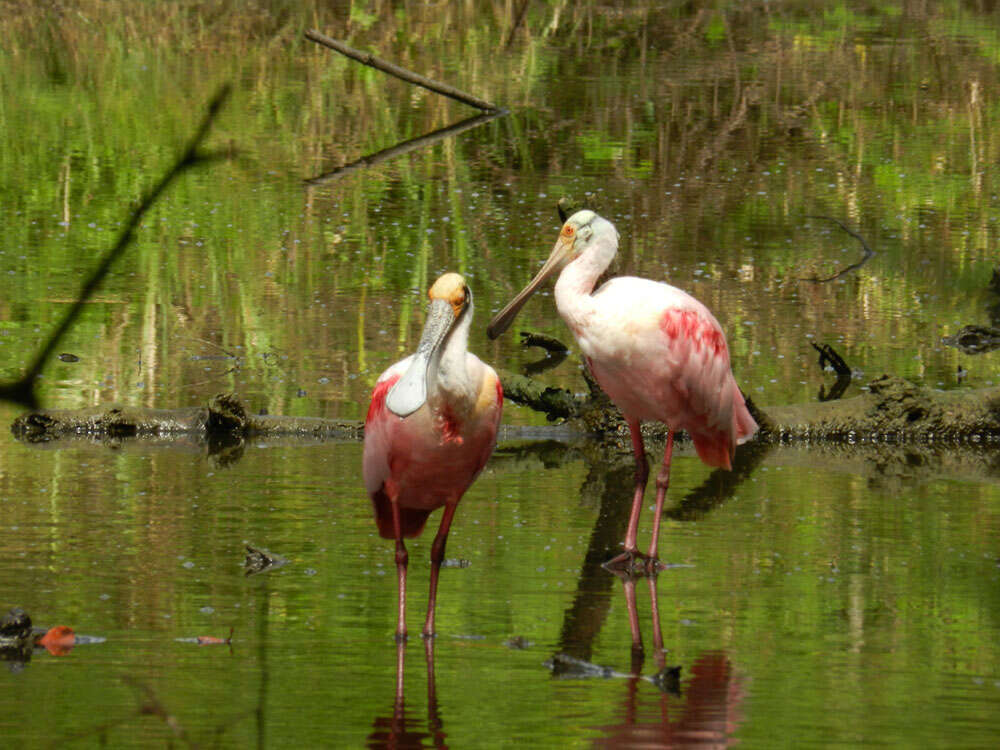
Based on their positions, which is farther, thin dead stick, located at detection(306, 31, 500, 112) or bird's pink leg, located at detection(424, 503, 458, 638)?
thin dead stick, located at detection(306, 31, 500, 112)

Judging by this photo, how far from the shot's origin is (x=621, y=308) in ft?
27.2

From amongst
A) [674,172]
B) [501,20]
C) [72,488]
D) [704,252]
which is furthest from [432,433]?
[501,20]

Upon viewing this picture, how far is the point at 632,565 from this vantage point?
7703mm

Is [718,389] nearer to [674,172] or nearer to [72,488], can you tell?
[72,488]

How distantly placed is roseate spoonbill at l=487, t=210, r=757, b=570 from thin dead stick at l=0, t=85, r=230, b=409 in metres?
5.52

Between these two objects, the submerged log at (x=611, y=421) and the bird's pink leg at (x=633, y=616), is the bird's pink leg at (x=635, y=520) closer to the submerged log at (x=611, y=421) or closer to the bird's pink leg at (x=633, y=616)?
the bird's pink leg at (x=633, y=616)

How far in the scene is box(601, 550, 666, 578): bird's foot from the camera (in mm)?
7676

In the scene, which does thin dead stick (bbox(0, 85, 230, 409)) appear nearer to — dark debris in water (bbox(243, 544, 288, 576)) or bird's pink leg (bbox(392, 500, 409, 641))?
bird's pink leg (bbox(392, 500, 409, 641))

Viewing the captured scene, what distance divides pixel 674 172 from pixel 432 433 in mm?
12355

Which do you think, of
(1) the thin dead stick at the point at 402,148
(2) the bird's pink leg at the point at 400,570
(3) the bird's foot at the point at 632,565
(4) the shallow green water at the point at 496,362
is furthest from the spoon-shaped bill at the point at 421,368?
(1) the thin dead stick at the point at 402,148

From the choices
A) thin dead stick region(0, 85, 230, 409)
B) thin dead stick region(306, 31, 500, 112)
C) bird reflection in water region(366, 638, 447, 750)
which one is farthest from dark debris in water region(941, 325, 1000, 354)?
thin dead stick region(0, 85, 230, 409)

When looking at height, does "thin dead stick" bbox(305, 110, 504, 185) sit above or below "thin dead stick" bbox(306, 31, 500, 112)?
below

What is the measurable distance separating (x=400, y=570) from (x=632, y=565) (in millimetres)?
1255

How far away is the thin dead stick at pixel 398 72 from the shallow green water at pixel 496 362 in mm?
417
